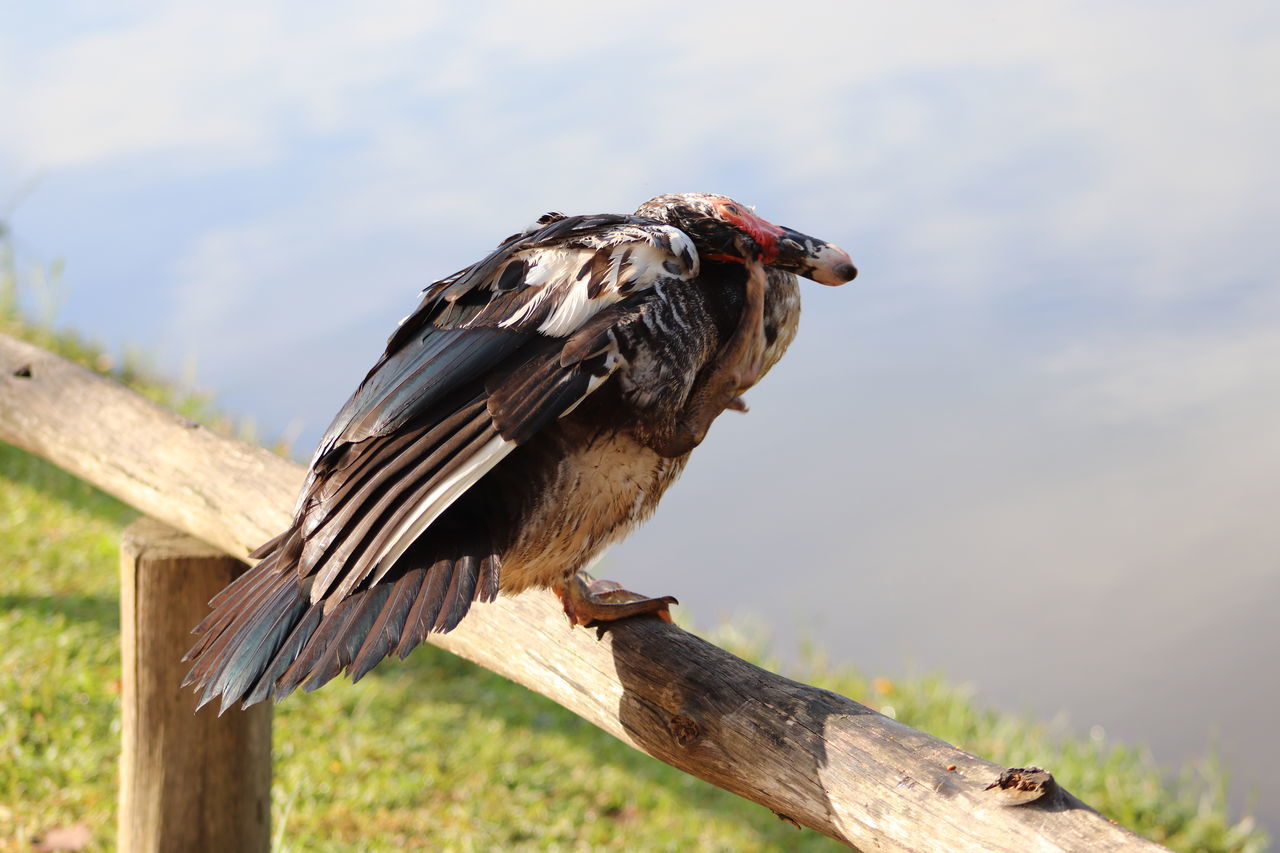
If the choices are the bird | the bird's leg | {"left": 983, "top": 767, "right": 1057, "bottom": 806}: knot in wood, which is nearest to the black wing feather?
the bird

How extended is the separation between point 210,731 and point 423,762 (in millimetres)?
854

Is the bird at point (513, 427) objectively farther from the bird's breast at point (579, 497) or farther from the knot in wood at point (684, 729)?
the knot in wood at point (684, 729)

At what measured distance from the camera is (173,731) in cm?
227

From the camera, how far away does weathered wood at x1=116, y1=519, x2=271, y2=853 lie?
88.9 inches

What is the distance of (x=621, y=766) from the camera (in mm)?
3146

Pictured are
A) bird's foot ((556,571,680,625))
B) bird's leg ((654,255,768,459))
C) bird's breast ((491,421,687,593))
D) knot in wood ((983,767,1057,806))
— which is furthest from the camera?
bird's foot ((556,571,680,625))

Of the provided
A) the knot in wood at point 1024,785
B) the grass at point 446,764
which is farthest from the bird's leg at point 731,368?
the grass at point 446,764

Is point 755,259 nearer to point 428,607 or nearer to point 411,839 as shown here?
point 428,607

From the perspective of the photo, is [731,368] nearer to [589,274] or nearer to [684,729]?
[589,274]

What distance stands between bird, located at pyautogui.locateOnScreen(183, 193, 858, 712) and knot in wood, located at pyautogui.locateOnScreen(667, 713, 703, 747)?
26 cm

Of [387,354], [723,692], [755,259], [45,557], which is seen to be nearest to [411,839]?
[723,692]

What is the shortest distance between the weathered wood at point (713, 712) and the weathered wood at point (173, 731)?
0.11 metres

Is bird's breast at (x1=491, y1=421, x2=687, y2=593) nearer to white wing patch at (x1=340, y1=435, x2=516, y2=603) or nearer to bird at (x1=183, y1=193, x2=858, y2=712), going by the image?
bird at (x1=183, y1=193, x2=858, y2=712)

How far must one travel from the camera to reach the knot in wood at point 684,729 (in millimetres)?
1690
